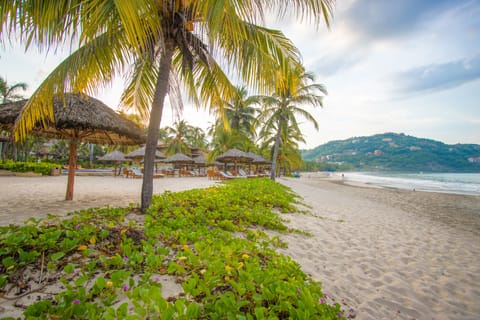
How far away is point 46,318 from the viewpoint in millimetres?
1153

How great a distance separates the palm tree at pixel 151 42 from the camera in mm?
2119

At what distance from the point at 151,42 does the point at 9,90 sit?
26.3 metres

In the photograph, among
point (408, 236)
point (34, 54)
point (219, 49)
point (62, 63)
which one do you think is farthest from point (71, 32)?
point (408, 236)

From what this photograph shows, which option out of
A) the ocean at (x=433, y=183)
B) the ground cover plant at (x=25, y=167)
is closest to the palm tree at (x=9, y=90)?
the ground cover plant at (x=25, y=167)

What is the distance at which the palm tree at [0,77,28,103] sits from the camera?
786 inches

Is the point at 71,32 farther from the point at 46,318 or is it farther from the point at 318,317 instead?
the point at 318,317

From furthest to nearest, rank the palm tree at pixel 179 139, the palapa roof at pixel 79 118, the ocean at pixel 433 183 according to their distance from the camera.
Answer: the palm tree at pixel 179 139 → the ocean at pixel 433 183 → the palapa roof at pixel 79 118

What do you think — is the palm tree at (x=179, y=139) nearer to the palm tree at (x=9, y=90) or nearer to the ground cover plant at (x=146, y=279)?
the palm tree at (x=9, y=90)

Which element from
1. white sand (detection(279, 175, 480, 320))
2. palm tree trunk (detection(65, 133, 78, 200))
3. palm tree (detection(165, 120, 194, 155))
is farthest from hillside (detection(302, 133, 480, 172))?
palm tree trunk (detection(65, 133, 78, 200))

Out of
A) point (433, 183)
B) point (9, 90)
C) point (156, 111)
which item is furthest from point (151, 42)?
point (433, 183)

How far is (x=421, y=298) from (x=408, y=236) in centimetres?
290

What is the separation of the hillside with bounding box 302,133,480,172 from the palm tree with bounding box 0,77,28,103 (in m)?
92.3

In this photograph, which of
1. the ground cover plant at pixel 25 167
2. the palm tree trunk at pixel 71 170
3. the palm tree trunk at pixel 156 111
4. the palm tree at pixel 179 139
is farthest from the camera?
the palm tree at pixel 179 139

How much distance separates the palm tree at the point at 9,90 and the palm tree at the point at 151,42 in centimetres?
2441
